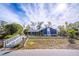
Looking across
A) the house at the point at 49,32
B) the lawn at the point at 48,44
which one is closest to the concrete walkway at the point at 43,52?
the lawn at the point at 48,44

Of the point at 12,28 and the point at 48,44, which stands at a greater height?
the point at 12,28

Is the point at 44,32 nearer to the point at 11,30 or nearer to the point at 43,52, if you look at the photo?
the point at 43,52

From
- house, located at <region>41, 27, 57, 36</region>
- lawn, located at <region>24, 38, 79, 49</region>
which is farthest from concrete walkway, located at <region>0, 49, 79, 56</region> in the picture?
house, located at <region>41, 27, 57, 36</region>

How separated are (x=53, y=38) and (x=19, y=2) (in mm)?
572

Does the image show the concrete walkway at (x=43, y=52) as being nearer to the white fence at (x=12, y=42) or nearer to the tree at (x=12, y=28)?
the white fence at (x=12, y=42)

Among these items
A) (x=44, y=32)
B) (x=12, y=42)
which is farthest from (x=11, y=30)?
(x=44, y=32)

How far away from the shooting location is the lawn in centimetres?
259

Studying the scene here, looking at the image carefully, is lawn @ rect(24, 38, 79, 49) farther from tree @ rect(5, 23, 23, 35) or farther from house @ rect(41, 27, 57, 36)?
tree @ rect(5, 23, 23, 35)

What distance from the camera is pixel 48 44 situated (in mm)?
2602

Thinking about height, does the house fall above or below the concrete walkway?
above

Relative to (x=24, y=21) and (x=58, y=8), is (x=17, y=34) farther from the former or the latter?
(x=58, y=8)

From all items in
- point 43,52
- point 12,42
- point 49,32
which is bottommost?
point 43,52

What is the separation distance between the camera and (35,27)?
2584mm

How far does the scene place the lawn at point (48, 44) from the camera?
8.50 feet
